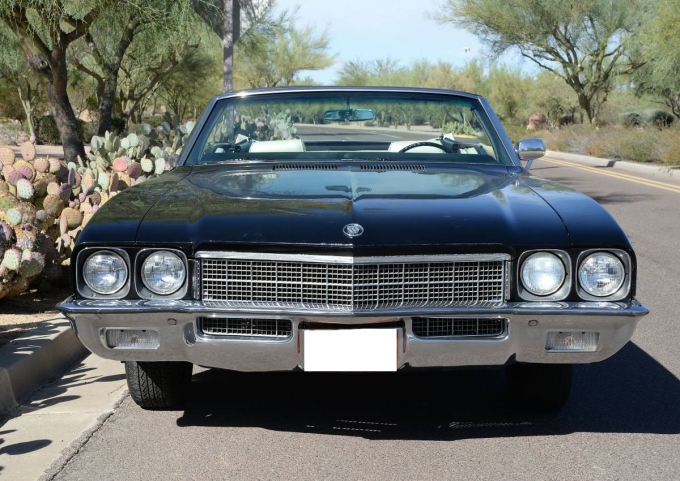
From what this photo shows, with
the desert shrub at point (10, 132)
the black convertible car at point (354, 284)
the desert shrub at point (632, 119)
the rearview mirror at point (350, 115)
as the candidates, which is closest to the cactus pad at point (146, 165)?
the rearview mirror at point (350, 115)

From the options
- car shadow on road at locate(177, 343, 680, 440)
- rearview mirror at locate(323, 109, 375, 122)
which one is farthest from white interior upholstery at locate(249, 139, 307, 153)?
car shadow on road at locate(177, 343, 680, 440)

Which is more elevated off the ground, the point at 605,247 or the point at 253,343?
the point at 605,247

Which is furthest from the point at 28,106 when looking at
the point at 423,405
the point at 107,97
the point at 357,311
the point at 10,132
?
the point at 357,311

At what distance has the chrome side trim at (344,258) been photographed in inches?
143

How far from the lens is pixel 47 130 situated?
3519 centimetres

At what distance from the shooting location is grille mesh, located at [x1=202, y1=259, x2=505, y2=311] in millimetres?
3654

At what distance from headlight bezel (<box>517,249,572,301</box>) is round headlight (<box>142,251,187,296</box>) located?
1288 millimetres

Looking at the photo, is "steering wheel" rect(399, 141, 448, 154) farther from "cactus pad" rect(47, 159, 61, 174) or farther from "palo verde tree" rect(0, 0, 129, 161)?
"palo verde tree" rect(0, 0, 129, 161)

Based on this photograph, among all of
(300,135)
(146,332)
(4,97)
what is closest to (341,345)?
(146,332)

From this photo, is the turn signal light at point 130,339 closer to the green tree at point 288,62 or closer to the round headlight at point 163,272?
the round headlight at point 163,272

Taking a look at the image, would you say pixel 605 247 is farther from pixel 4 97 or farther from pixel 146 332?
pixel 4 97

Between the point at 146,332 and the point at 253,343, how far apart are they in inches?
17.1

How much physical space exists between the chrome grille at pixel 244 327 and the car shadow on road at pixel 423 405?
0.70 metres

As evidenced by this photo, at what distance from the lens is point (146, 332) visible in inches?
148
